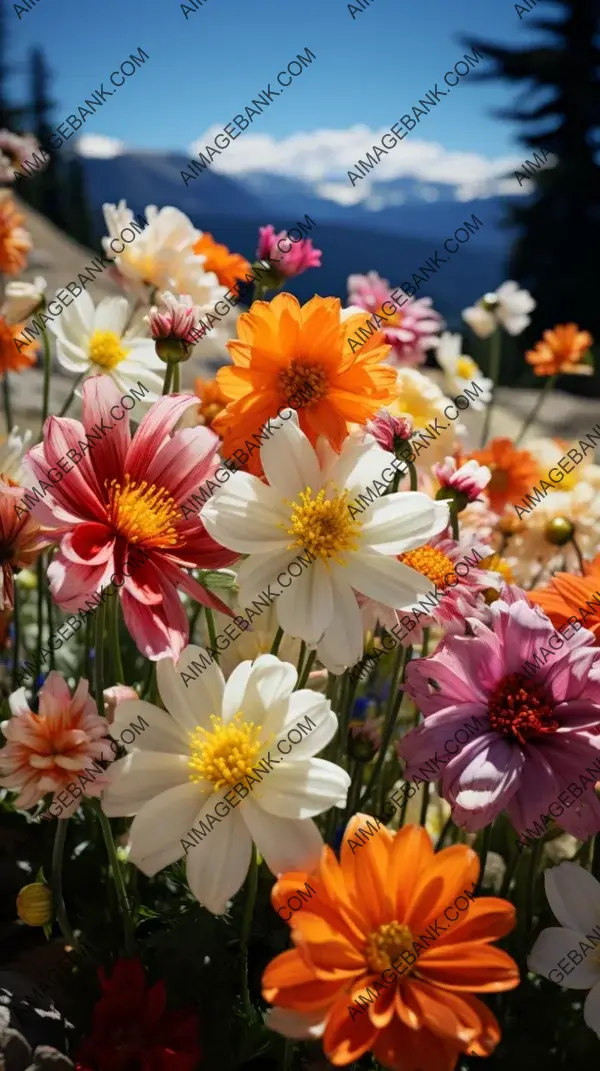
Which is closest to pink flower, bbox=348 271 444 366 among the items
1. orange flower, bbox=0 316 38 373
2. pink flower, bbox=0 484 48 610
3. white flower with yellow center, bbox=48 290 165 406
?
white flower with yellow center, bbox=48 290 165 406

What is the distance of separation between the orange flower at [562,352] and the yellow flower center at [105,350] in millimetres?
758

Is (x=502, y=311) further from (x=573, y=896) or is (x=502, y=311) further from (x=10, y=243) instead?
(x=573, y=896)

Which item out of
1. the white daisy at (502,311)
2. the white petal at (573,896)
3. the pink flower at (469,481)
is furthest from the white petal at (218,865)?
the white daisy at (502,311)

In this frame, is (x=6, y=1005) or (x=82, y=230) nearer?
(x=6, y=1005)

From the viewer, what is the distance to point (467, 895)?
19.8 inches

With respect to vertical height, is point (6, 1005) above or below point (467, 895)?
below

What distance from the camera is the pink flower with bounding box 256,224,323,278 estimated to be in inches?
32.1

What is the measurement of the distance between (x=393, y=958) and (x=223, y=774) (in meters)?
0.13

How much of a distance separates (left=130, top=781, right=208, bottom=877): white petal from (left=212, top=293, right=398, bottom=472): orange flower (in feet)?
0.69

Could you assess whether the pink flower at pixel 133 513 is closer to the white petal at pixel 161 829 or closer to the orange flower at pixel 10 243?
the white petal at pixel 161 829

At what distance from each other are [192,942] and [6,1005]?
5.7 inches

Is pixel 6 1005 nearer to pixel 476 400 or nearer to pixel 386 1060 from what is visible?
pixel 386 1060

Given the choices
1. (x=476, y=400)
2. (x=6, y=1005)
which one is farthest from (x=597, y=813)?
(x=476, y=400)

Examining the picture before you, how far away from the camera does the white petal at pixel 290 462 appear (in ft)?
1.79
